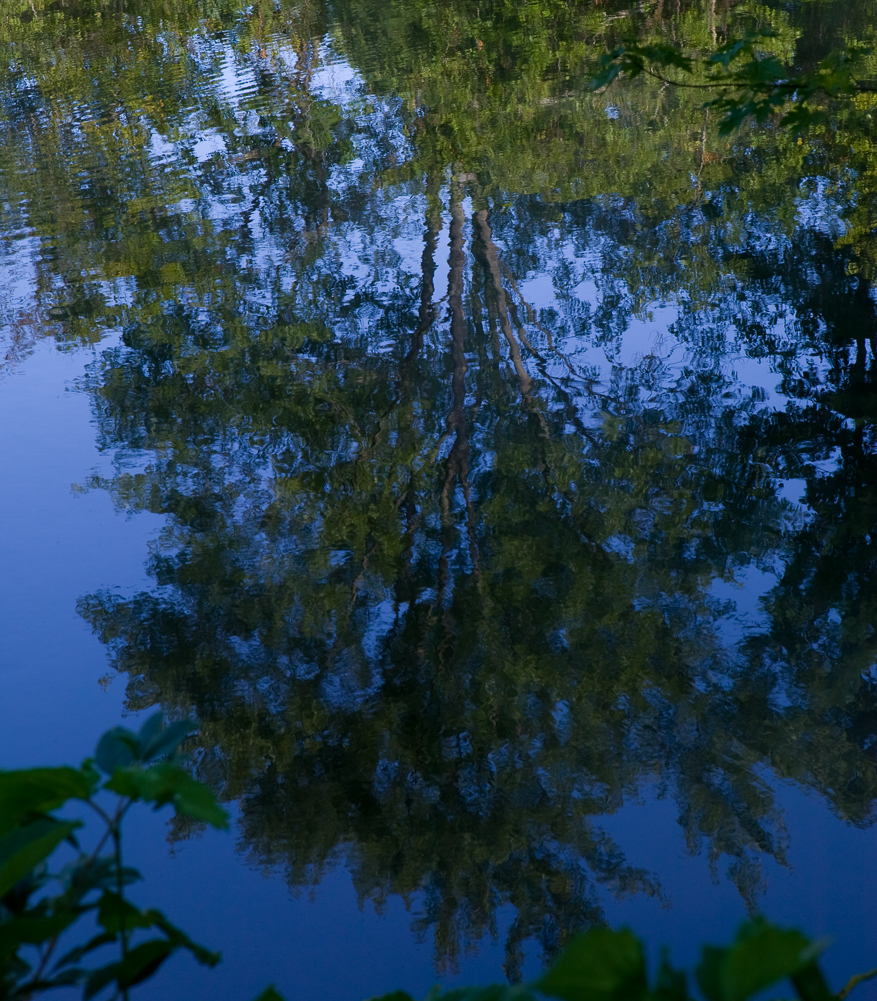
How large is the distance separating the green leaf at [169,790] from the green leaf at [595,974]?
311 millimetres

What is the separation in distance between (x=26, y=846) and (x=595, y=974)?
0.40m

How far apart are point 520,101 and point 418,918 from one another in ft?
28.9

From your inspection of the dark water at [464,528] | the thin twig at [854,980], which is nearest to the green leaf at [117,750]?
the thin twig at [854,980]

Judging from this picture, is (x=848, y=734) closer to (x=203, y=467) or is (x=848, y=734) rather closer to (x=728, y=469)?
(x=728, y=469)

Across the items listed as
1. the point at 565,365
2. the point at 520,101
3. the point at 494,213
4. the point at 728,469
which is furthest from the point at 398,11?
the point at 728,469

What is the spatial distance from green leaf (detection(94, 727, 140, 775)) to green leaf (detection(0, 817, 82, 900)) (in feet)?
0.30

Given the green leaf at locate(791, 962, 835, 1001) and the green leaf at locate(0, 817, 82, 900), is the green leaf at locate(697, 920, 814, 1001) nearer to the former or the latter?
the green leaf at locate(791, 962, 835, 1001)

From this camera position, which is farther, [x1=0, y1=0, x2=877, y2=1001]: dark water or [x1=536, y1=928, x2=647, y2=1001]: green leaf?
[x1=0, y1=0, x2=877, y2=1001]: dark water

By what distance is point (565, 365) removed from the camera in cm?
512

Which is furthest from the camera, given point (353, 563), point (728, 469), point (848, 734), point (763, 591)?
point (728, 469)

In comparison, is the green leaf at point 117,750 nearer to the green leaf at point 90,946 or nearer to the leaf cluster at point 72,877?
the leaf cluster at point 72,877

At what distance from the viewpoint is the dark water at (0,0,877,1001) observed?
2.57 meters

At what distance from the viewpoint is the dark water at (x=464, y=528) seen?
257 centimetres

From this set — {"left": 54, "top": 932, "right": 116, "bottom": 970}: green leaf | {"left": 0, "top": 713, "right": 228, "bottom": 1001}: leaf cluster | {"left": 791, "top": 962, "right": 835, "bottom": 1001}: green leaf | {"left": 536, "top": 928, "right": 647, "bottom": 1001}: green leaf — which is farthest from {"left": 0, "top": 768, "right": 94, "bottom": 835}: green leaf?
{"left": 791, "top": 962, "right": 835, "bottom": 1001}: green leaf
